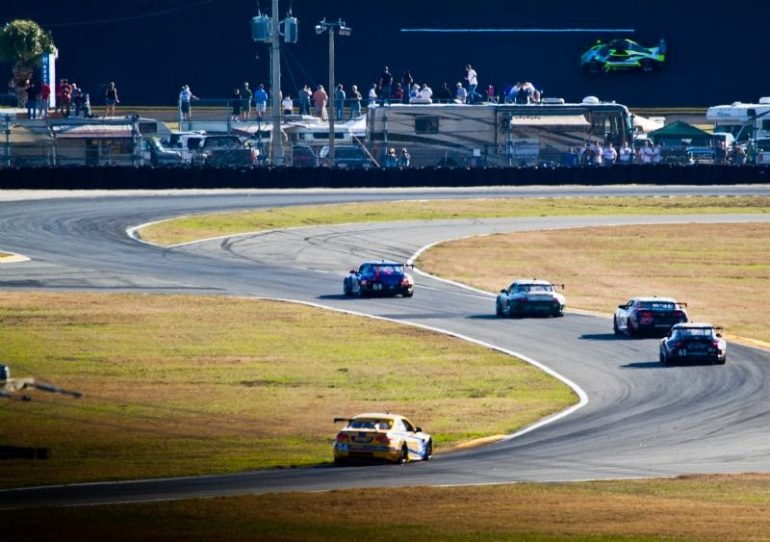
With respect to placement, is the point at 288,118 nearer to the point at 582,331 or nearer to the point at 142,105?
the point at 142,105

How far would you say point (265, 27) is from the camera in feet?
250

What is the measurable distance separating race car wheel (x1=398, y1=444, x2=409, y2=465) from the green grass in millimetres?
33668

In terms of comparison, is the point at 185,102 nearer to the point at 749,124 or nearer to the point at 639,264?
the point at 749,124

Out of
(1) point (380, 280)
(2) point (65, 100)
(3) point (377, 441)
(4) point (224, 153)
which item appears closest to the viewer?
(3) point (377, 441)

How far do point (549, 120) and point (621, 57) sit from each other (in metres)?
20.1

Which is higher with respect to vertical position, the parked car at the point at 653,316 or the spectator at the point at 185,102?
the spectator at the point at 185,102

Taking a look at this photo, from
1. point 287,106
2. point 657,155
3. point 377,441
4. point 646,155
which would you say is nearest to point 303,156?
point 287,106

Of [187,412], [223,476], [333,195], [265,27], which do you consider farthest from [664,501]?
[265,27]

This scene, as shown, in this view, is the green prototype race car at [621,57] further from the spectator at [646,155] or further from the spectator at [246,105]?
the spectator at [246,105]

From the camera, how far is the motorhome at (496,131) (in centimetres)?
7650

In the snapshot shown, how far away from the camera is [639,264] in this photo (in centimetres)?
5903

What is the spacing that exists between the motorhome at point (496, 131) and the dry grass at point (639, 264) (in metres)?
11.4

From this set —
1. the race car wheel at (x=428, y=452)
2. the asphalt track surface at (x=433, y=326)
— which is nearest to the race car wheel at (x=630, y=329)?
the asphalt track surface at (x=433, y=326)

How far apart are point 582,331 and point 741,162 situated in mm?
39158
